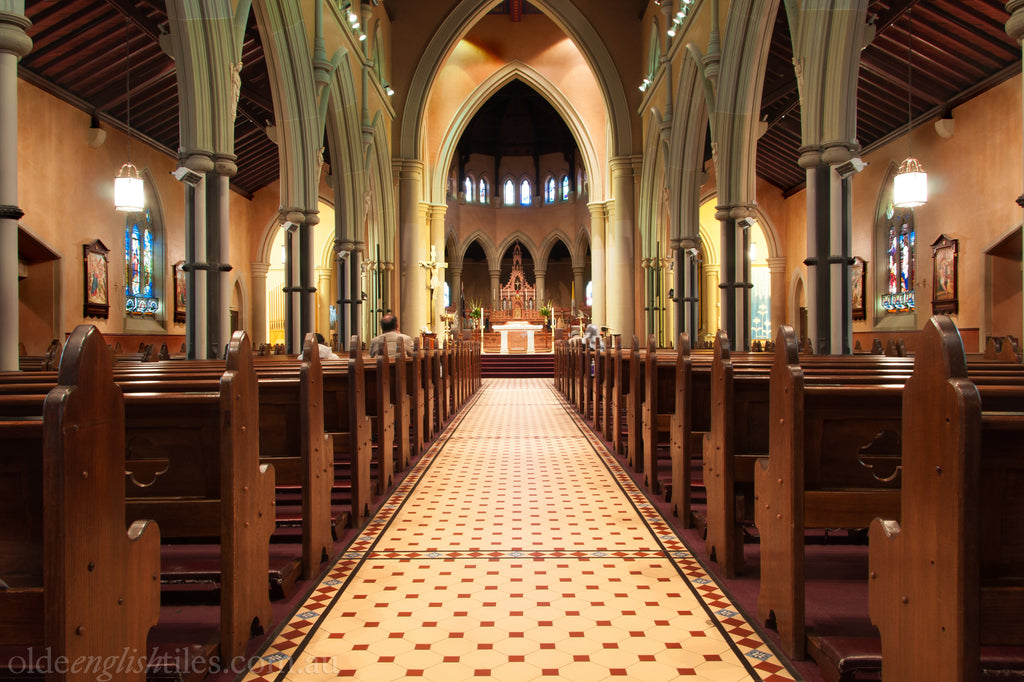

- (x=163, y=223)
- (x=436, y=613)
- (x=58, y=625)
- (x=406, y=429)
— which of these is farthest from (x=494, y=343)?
(x=58, y=625)

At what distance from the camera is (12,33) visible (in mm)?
4566

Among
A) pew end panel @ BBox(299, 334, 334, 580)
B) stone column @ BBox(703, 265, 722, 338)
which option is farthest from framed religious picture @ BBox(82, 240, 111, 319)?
stone column @ BBox(703, 265, 722, 338)

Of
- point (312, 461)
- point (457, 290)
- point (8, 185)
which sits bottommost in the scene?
point (312, 461)

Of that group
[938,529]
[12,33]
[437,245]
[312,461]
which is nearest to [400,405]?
[312,461]

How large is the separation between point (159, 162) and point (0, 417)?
14381mm

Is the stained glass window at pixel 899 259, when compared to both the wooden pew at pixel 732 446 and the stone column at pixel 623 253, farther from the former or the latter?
the wooden pew at pixel 732 446

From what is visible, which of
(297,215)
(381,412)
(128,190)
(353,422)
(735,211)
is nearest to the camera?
(353,422)

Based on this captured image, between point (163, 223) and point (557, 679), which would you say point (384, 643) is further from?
point (163, 223)

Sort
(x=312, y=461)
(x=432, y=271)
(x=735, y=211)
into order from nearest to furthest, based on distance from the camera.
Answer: (x=312, y=461) < (x=735, y=211) < (x=432, y=271)

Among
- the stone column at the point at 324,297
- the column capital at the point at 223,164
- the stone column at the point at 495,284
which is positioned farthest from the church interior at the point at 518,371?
the stone column at the point at 495,284

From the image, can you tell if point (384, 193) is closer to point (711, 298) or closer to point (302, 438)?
point (711, 298)

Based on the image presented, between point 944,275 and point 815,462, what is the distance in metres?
11.2

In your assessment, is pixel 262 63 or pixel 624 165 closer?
pixel 262 63

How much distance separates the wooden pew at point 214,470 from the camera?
231 cm
